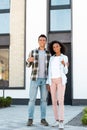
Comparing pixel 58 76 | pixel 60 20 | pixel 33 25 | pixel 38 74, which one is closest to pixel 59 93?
pixel 58 76

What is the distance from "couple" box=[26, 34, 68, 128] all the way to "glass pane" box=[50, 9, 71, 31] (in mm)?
7847

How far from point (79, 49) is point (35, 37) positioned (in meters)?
1.93

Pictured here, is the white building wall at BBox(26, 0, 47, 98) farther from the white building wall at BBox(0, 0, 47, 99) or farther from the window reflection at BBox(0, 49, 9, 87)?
the window reflection at BBox(0, 49, 9, 87)

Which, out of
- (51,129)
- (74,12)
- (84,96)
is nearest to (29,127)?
(51,129)

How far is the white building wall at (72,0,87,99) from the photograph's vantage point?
50.1 ft

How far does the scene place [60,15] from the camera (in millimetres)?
16250

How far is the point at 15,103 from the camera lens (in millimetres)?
15797

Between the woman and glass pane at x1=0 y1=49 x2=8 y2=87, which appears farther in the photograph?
glass pane at x1=0 y1=49 x2=8 y2=87

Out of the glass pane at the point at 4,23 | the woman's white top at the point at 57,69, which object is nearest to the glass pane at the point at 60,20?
the glass pane at the point at 4,23

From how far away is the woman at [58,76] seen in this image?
7.64 m

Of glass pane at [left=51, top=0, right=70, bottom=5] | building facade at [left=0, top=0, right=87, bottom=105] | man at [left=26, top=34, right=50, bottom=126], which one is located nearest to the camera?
man at [left=26, top=34, right=50, bottom=126]

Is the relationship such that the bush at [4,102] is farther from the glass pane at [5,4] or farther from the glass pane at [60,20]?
the glass pane at [5,4]

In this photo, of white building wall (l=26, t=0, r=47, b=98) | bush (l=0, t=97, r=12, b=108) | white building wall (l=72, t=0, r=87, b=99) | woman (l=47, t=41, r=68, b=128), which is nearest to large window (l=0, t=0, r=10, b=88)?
white building wall (l=26, t=0, r=47, b=98)

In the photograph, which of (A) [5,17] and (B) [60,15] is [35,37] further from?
(A) [5,17]
